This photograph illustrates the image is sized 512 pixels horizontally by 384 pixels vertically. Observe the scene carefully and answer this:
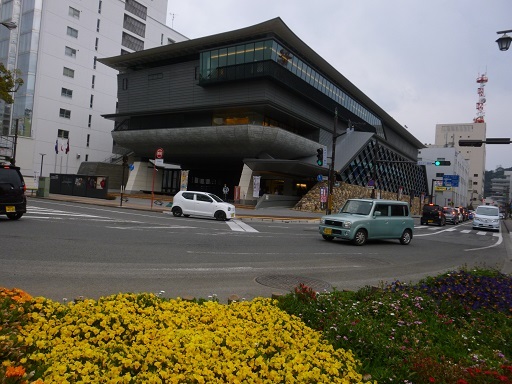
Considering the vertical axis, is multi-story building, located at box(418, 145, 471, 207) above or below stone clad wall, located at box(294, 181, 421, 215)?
above

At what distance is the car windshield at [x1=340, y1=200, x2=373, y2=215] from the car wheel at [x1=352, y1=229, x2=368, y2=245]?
0.88 meters

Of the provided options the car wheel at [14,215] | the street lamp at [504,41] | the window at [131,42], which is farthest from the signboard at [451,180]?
the car wheel at [14,215]

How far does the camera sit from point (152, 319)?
3.84m

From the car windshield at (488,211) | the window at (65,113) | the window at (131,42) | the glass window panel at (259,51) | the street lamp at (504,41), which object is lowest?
the car windshield at (488,211)

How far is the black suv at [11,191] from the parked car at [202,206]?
973cm

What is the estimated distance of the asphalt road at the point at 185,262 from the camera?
639 centimetres

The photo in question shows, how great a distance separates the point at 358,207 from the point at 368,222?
35.7 inches

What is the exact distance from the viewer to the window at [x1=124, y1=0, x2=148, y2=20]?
61.9m

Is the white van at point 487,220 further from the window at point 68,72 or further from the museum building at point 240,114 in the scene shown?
the window at point 68,72

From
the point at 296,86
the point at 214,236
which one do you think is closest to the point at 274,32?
the point at 296,86

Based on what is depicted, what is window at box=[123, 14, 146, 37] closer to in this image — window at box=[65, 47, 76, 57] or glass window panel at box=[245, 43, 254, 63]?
window at box=[65, 47, 76, 57]

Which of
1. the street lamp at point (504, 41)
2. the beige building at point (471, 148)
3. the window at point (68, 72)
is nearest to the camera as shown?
the street lamp at point (504, 41)

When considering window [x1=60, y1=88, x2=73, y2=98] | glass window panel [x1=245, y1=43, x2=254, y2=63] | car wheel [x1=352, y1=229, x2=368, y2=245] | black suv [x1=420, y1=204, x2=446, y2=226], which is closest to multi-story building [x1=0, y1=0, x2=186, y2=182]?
window [x1=60, y1=88, x2=73, y2=98]

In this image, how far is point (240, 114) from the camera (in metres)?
40.9
